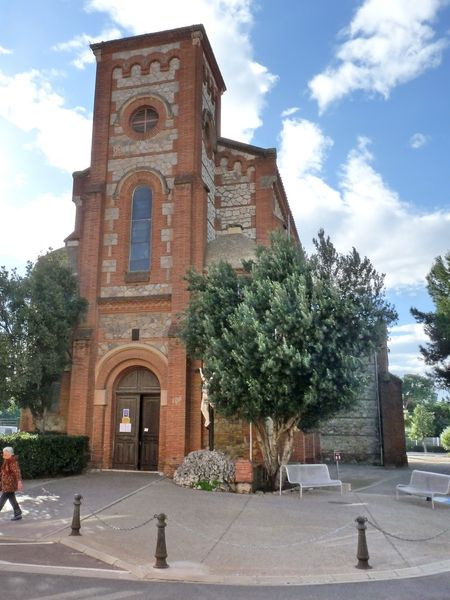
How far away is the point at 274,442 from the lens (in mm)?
14414

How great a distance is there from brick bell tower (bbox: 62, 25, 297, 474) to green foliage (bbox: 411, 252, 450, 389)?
792 cm

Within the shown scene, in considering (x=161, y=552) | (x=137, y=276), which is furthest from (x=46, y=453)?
(x=161, y=552)

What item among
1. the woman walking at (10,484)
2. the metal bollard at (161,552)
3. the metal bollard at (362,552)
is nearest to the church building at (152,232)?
the woman walking at (10,484)

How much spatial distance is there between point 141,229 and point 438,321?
44.8 ft

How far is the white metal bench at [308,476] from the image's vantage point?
13.2 m

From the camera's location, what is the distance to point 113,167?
19594mm

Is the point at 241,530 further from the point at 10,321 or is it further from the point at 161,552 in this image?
the point at 10,321

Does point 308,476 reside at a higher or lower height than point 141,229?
lower

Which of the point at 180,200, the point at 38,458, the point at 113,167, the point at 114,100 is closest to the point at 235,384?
the point at 38,458

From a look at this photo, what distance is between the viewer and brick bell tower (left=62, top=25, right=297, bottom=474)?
16.8m

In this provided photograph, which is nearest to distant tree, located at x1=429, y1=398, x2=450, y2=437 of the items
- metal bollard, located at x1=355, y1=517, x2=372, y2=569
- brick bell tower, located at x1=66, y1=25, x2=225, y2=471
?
brick bell tower, located at x1=66, y1=25, x2=225, y2=471

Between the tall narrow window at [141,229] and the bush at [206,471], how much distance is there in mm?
7108

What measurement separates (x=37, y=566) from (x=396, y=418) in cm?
2047

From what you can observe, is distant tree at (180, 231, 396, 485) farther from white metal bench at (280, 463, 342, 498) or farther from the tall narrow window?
the tall narrow window
